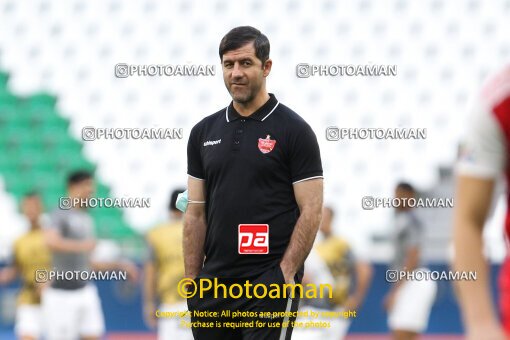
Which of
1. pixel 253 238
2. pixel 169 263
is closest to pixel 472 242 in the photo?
pixel 253 238

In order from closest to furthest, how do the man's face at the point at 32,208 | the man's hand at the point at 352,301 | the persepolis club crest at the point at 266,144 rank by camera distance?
the persepolis club crest at the point at 266,144, the man's face at the point at 32,208, the man's hand at the point at 352,301

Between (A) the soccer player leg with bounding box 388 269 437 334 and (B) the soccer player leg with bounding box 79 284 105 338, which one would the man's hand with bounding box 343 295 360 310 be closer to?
(A) the soccer player leg with bounding box 388 269 437 334

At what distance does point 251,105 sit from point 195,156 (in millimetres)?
339

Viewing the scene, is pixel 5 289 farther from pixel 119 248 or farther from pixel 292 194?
pixel 292 194

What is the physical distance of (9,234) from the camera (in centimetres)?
1237

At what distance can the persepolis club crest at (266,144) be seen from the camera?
13.4ft

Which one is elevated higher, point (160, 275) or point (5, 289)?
point (160, 275)

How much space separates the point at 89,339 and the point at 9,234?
4.46m

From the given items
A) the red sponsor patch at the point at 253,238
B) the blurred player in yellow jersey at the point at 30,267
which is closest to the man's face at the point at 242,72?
the red sponsor patch at the point at 253,238

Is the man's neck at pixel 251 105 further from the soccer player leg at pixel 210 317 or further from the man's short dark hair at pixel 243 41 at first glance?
the soccer player leg at pixel 210 317

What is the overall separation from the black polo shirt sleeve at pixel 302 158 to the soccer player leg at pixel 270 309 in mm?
396

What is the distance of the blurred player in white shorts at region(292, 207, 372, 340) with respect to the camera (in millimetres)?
7270

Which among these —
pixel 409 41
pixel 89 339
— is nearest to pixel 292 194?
pixel 89 339

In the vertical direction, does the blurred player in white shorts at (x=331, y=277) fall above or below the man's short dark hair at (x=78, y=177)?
Answer: below
